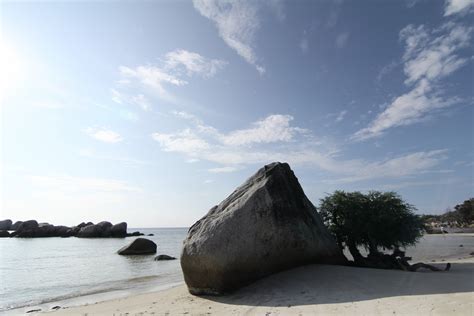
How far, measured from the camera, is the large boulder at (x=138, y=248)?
41.5m

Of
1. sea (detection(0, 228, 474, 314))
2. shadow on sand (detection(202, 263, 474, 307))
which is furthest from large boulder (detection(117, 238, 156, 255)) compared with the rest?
shadow on sand (detection(202, 263, 474, 307))

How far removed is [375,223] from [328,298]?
340 inches

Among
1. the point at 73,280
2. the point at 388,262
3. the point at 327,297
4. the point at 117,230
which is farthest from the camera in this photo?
the point at 117,230

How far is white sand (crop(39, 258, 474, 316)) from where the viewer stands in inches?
328

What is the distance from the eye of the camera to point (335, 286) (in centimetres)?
1095

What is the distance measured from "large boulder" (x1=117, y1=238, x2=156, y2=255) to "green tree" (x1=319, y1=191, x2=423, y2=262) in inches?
1228

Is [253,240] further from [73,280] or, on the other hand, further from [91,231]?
[91,231]

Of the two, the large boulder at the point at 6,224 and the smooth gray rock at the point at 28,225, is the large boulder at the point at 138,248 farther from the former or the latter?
the large boulder at the point at 6,224

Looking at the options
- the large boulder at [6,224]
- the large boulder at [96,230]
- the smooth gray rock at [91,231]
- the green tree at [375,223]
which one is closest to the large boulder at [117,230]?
the large boulder at [96,230]

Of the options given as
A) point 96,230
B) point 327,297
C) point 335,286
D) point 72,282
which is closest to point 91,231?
point 96,230

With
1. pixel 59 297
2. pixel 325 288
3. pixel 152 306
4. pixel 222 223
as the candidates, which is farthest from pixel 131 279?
pixel 325 288

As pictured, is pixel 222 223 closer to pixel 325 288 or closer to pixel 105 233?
pixel 325 288

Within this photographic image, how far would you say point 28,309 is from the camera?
1457cm

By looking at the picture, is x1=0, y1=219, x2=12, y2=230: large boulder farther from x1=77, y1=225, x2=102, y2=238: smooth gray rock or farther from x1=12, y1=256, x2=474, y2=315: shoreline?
x1=12, y1=256, x2=474, y2=315: shoreline
